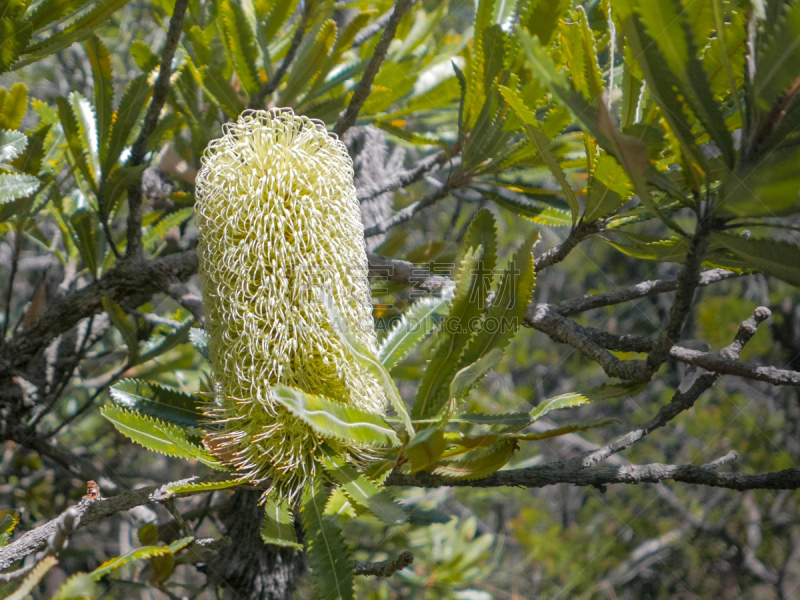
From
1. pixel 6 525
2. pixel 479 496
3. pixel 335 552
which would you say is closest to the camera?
pixel 335 552

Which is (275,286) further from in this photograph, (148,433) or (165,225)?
(165,225)

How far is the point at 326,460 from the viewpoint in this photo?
1.03 m

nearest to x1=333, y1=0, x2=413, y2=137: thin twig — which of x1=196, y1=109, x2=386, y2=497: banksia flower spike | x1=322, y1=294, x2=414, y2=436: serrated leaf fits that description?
x1=196, y1=109, x2=386, y2=497: banksia flower spike

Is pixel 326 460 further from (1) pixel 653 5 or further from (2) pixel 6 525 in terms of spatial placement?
(1) pixel 653 5

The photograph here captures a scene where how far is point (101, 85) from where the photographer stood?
4.62 feet

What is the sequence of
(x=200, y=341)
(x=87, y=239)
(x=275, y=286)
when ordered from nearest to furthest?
1. (x=275, y=286)
2. (x=200, y=341)
3. (x=87, y=239)

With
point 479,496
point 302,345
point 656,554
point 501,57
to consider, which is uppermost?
point 501,57

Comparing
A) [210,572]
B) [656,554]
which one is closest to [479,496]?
Result: [656,554]

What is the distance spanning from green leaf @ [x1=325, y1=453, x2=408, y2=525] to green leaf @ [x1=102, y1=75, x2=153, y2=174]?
916 millimetres

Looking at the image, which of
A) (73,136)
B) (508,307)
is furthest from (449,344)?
(73,136)

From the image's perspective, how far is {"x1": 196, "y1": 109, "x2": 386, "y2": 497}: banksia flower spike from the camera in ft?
3.44

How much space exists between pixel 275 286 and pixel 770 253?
732 millimetres

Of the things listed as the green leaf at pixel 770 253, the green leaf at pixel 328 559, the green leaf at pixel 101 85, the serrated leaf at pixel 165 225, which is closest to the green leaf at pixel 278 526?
the green leaf at pixel 328 559

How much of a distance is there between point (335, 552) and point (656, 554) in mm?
3616
